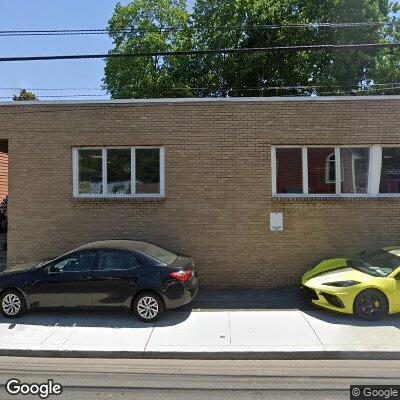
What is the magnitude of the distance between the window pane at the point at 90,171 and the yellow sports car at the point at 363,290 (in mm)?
5655

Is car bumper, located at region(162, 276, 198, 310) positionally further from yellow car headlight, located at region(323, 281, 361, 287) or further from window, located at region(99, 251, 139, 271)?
yellow car headlight, located at region(323, 281, 361, 287)

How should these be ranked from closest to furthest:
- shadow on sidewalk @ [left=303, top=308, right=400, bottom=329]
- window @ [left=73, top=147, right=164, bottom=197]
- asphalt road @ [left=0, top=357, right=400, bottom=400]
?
asphalt road @ [left=0, top=357, right=400, bottom=400], shadow on sidewalk @ [left=303, top=308, right=400, bottom=329], window @ [left=73, top=147, right=164, bottom=197]

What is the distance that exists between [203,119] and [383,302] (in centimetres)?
568

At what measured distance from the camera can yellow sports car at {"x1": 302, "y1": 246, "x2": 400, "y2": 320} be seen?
24.3 feet

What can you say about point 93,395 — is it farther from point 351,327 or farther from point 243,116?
point 243,116

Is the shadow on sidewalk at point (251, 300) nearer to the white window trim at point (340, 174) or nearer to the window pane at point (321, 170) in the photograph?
the white window trim at point (340, 174)

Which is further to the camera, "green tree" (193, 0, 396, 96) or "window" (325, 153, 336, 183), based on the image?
"green tree" (193, 0, 396, 96)

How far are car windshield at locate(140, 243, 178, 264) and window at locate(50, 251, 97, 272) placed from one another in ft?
3.20

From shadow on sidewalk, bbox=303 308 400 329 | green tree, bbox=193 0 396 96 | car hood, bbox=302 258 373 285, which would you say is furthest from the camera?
green tree, bbox=193 0 396 96

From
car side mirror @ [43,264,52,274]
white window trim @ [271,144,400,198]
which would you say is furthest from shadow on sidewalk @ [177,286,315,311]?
car side mirror @ [43,264,52,274]

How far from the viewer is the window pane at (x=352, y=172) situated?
10.2 metres

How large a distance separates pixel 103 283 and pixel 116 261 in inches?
18.5

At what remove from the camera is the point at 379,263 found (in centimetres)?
819

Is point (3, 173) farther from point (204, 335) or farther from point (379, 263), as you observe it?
point (379, 263)
